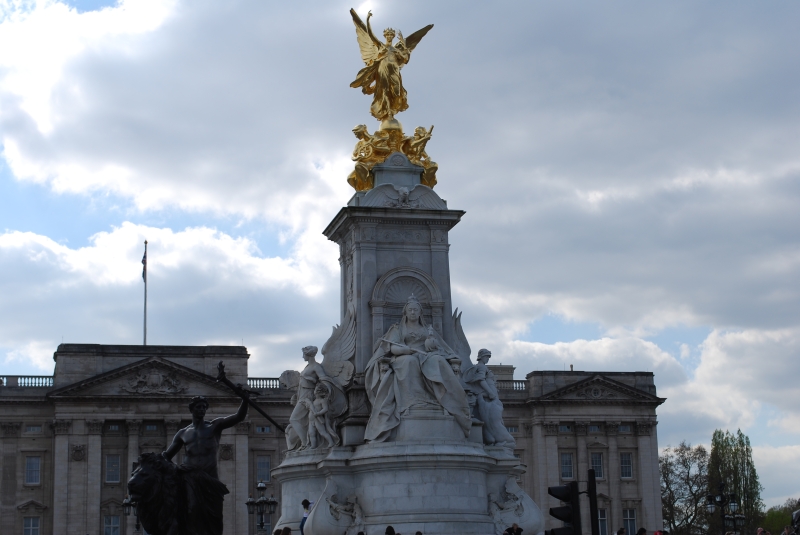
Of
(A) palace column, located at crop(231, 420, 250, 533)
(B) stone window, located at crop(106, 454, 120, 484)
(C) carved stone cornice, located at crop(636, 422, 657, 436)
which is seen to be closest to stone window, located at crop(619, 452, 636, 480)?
(C) carved stone cornice, located at crop(636, 422, 657, 436)

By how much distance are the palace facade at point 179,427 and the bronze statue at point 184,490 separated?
6309 cm

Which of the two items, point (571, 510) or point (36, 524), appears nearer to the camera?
point (571, 510)

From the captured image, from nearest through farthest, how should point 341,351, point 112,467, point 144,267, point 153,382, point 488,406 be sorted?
point 488,406 → point 341,351 → point 144,267 → point 112,467 → point 153,382

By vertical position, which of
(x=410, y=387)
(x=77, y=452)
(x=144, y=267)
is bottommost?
(x=410, y=387)

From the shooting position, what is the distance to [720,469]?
98.4 m

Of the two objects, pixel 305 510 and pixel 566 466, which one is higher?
pixel 566 466

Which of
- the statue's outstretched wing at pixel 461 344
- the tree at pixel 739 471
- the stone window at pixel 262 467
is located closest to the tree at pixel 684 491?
the tree at pixel 739 471

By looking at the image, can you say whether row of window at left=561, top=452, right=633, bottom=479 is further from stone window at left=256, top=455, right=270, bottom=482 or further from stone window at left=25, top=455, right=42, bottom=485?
stone window at left=25, top=455, right=42, bottom=485

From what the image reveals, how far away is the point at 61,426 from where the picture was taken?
8256 cm

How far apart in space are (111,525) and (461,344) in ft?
178

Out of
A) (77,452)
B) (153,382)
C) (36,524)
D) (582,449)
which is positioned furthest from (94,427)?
(582,449)

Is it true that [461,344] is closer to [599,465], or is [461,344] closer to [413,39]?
[413,39]

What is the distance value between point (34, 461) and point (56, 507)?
12.8 feet

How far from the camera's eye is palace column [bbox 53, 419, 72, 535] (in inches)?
3184
